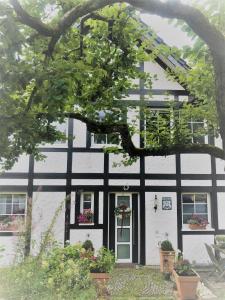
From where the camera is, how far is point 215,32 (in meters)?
3.34

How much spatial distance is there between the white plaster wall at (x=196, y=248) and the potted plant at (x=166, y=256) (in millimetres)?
930

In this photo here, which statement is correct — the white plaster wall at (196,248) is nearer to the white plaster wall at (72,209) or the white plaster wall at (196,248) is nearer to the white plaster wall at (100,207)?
the white plaster wall at (100,207)

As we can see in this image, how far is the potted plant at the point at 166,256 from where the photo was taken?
952 cm

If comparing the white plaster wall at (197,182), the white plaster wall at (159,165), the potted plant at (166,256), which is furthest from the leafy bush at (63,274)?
the white plaster wall at (197,182)

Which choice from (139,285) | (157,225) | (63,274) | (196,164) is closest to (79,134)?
(157,225)

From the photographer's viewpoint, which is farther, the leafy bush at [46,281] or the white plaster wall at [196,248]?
the white plaster wall at [196,248]

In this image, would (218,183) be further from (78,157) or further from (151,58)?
(151,58)

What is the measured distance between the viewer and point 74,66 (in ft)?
13.9

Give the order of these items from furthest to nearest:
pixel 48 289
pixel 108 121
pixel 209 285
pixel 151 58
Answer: pixel 209 285 → pixel 151 58 → pixel 108 121 → pixel 48 289

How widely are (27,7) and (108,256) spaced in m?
4.77

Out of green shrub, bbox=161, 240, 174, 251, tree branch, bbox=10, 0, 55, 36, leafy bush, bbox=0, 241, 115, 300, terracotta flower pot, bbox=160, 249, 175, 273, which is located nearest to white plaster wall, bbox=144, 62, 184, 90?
green shrub, bbox=161, 240, 174, 251

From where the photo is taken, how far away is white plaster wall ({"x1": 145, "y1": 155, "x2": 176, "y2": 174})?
1093 centimetres

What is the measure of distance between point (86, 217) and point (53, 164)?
2011 millimetres

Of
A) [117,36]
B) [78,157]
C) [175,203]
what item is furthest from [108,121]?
[175,203]
